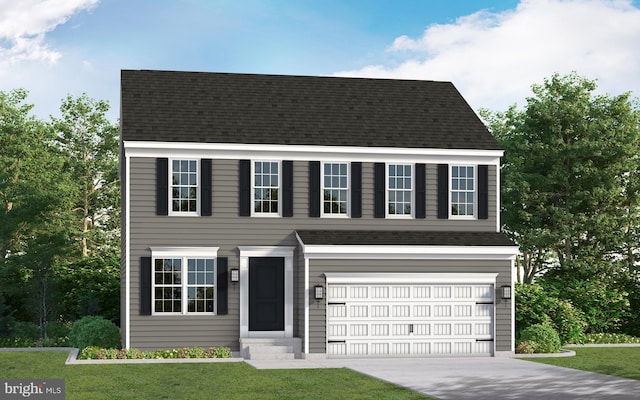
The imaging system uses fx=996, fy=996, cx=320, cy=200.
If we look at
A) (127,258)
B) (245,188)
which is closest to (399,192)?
(245,188)

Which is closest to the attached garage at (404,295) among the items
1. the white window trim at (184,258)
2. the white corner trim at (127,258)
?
the white window trim at (184,258)

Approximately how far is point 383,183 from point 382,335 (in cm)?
446

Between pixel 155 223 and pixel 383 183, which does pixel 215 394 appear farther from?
pixel 383 183

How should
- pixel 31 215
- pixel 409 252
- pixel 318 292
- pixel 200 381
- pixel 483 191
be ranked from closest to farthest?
1. pixel 200 381
2. pixel 318 292
3. pixel 409 252
4. pixel 483 191
5. pixel 31 215

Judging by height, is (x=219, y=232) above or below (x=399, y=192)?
below

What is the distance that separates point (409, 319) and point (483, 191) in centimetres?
463

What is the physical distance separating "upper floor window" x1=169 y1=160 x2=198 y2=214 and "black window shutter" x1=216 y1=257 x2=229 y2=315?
1642 mm

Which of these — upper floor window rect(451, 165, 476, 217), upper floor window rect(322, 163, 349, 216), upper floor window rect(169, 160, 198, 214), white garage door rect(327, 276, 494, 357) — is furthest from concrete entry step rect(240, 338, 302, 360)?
upper floor window rect(451, 165, 476, 217)

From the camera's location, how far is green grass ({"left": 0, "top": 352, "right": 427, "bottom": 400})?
1802 cm

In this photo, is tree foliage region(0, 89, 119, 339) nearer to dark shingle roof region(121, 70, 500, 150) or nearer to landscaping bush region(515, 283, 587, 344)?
dark shingle roof region(121, 70, 500, 150)

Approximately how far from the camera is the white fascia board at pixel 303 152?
27.5 m

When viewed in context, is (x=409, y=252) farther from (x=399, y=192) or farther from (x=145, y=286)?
→ (x=145, y=286)

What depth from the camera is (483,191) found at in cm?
2939

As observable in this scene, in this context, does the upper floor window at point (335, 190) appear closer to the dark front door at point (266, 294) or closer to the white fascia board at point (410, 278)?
the dark front door at point (266, 294)
